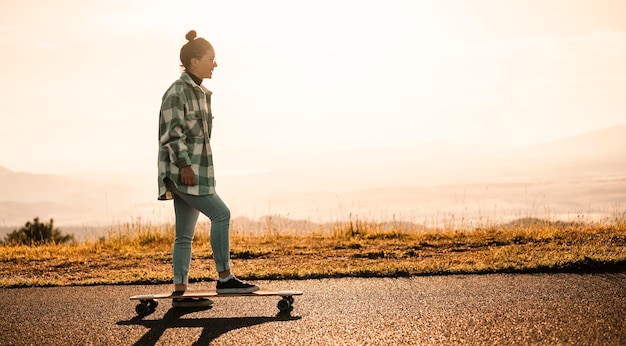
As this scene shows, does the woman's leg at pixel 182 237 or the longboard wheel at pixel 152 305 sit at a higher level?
the woman's leg at pixel 182 237

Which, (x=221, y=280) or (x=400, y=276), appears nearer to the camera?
(x=221, y=280)

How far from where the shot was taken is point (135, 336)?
16.9ft

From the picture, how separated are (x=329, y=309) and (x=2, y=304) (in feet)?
10.7

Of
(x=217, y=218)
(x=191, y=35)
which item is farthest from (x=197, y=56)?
(x=217, y=218)

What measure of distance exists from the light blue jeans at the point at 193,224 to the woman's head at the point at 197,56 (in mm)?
958

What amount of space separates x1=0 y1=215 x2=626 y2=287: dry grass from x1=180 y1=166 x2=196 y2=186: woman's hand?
2386 mm

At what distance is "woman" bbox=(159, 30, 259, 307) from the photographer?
223 inches

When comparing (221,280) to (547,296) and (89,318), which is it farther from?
(547,296)

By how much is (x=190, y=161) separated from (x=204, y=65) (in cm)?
83

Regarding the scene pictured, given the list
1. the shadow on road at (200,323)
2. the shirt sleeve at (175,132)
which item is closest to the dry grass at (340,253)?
the shadow on road at (200,323)

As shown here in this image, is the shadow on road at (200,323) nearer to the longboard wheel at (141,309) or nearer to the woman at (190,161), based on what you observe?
the longboard wheel at (141,309)

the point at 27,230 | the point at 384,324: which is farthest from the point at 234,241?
the point at 27,230

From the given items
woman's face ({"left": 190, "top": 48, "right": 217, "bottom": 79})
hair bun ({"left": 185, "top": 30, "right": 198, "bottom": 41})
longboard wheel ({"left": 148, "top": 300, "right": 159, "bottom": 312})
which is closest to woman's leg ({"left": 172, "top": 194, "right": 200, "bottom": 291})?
longboard wheel ({"left": 148, "top": 300, "right": 159, "bottom": 312})

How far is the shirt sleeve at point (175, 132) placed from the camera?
563cm
